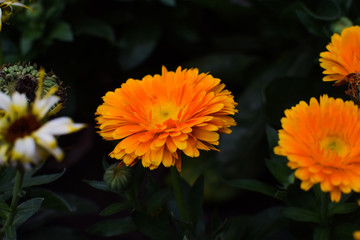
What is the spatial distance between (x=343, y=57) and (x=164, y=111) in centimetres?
31

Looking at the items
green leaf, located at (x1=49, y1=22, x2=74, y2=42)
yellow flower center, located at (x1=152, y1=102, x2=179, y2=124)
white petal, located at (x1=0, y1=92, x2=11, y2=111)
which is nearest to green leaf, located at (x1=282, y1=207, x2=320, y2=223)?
yellow flower center, located at (x1=152, y1=102, x2=179, y2=124)

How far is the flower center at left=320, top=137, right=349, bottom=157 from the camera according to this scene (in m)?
0.78

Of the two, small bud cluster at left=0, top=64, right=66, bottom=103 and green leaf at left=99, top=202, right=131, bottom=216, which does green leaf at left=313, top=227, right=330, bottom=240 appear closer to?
green leaf at left=99, top=202, right=131, bottom=216

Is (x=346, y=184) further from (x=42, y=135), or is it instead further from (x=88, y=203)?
(x=88, y=203)

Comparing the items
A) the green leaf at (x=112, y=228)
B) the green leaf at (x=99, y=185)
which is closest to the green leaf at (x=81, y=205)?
the green leaf at (x=112, y=228)

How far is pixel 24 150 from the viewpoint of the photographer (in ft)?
2.08

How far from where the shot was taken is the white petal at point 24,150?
0.63 m

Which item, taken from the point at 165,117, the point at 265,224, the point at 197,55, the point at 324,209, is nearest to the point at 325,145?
the point at 324,209

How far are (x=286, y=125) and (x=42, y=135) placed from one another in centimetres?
34

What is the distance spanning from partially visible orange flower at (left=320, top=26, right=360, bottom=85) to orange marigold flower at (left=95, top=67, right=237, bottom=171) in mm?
177

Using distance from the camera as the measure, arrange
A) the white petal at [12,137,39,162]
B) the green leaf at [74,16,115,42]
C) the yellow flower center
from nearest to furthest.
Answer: the white petal at [12,137,39,162]
the yellow flower center
the green leaf at [74,16,115,42]

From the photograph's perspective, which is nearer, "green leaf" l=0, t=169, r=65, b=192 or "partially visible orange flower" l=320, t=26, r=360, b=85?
"partially visible orange flower" l=320, t=26, r=360, b=85

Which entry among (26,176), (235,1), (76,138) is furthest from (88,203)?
(235,1)

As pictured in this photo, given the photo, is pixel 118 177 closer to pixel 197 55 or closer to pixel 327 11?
pixel 327 11
